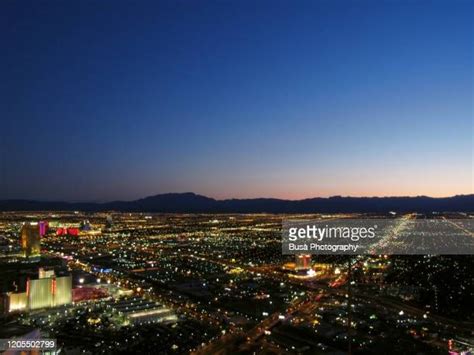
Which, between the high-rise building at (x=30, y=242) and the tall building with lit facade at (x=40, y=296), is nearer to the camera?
the tall building with lit facade at (x=40, y=296)

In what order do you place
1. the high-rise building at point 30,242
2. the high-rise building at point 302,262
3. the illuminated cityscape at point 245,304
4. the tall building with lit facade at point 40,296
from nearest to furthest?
the illuminated cityscape at point 245,304 → the tall building with lit facade at point 40,296 → the high-rise building at point 302,262 → the high-rise building at point 30,242

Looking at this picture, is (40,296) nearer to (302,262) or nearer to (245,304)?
(245,304)

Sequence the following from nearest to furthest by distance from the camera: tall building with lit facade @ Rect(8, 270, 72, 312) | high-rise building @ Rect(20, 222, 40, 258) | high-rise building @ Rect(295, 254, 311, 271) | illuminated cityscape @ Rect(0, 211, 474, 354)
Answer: illuminated cityscape @ Rect(0, 211, 474, 354), tall building with lit facade @ Rect(8, 270, 72, 312), high-rise building @ Rect(295, 254, 311, 271), high-rise building @ Rect(20, 222, 40, 258)

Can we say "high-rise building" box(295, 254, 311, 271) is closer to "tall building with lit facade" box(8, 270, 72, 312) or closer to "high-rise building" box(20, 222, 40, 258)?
"tall building with lit facade" box(8, 270, 72, 312)

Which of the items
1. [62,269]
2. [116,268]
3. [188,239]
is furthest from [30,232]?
[188,239]

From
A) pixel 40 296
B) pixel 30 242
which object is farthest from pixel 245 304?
pixel 30 242

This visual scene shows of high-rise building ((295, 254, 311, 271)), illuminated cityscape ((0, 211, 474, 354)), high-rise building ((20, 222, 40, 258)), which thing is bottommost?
illuminated cityscape ((0, 211, 474, 354))

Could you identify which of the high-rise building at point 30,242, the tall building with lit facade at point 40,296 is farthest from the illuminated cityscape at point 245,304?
the high-rise building at point 30,242

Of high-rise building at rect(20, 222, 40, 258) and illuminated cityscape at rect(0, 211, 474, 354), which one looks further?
high-rise building at rect(20, 222, 40, 258)

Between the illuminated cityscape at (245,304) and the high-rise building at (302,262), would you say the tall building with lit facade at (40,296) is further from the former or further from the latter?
the high-rise building at (302,262)

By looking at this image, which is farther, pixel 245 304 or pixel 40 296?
pixel 40 296

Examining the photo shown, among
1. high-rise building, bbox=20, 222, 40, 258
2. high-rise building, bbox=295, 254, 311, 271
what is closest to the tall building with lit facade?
high-rise building, bbox=295, 254, 311, 271
